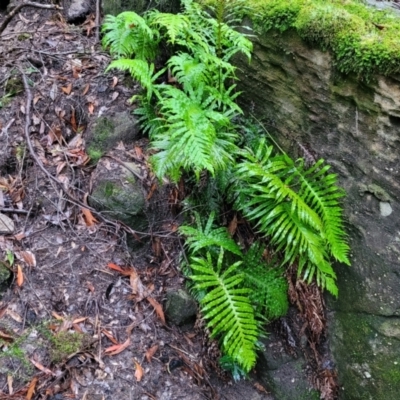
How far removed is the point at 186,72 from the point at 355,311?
2.20 m

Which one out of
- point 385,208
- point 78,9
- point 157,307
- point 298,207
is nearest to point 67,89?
point 78,9

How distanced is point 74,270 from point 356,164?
2.22 metres

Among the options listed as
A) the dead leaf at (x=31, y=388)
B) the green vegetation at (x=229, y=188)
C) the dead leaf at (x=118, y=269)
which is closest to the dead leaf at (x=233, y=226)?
the green vegetation at (x=229, y=188)

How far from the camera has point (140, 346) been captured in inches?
124

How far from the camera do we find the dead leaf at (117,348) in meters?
3.04

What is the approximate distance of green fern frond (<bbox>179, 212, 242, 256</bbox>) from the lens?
322 cm

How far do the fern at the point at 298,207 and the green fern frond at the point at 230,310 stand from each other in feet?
1.35

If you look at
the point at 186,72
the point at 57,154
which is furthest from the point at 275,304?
the point at 57,154

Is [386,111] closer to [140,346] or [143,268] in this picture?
[143,268]

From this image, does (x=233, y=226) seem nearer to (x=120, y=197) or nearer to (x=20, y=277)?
(x=120, y=197)

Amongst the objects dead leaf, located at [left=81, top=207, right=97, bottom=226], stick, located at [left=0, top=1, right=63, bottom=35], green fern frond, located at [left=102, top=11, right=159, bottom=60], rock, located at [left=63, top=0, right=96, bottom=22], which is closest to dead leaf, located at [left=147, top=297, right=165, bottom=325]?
dead leaf, located at [left=81, top=207, right=97, bottom=226]

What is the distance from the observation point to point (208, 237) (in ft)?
10.8

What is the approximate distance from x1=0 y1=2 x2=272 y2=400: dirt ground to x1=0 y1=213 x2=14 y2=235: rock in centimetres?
3

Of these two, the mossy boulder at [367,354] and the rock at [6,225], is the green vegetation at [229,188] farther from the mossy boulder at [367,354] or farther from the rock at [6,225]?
the rock at [6,225]
